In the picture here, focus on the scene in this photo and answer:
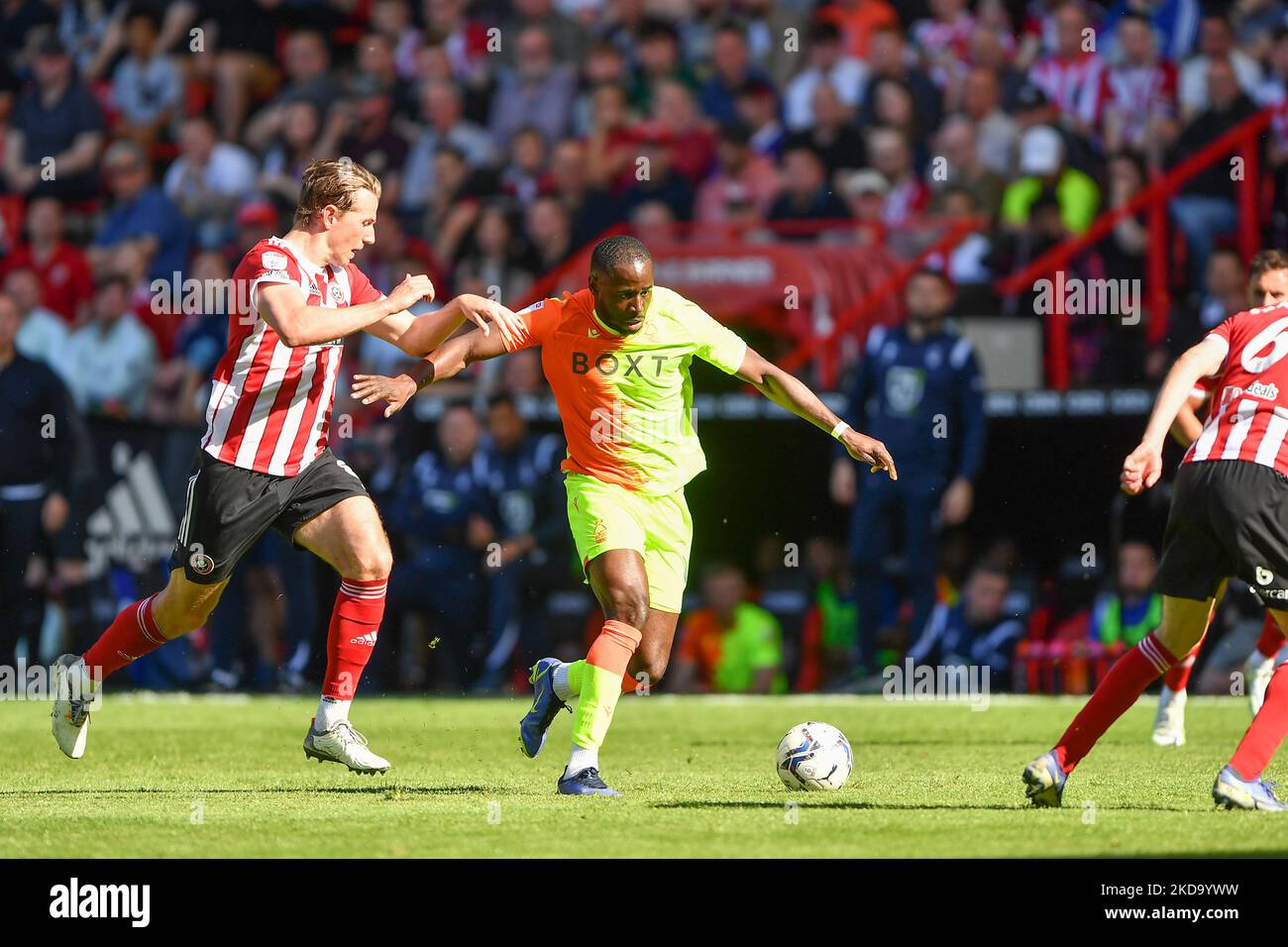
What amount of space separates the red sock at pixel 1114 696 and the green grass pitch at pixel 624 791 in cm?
23

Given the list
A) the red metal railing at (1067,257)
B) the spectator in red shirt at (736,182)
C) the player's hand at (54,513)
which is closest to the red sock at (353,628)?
the player's hand at (54,513)

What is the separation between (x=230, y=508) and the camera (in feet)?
26.3

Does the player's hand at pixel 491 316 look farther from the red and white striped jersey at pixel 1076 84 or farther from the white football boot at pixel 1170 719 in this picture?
the red and white striped jersey at pixel 1076 84

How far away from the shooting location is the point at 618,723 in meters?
11.7

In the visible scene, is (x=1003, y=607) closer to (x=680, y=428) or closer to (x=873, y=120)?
(x=873, y=120)

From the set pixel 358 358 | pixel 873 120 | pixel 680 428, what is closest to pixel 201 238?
pixel 358 358

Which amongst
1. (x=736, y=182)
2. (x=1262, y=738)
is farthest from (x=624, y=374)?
(x=736, y=182)

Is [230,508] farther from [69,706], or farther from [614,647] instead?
[614,647]

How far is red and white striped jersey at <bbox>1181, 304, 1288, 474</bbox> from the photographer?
7.07m

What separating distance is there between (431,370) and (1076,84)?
10.3 meters

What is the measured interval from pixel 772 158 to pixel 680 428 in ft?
30.8

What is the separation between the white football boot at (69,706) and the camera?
8414mm

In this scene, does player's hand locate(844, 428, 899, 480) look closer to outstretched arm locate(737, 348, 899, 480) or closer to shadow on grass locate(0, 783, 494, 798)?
outstretched arm locate(737, 348, 899, 480)

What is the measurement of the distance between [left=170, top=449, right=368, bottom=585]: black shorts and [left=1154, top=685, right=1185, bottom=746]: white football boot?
4455 millimetres
